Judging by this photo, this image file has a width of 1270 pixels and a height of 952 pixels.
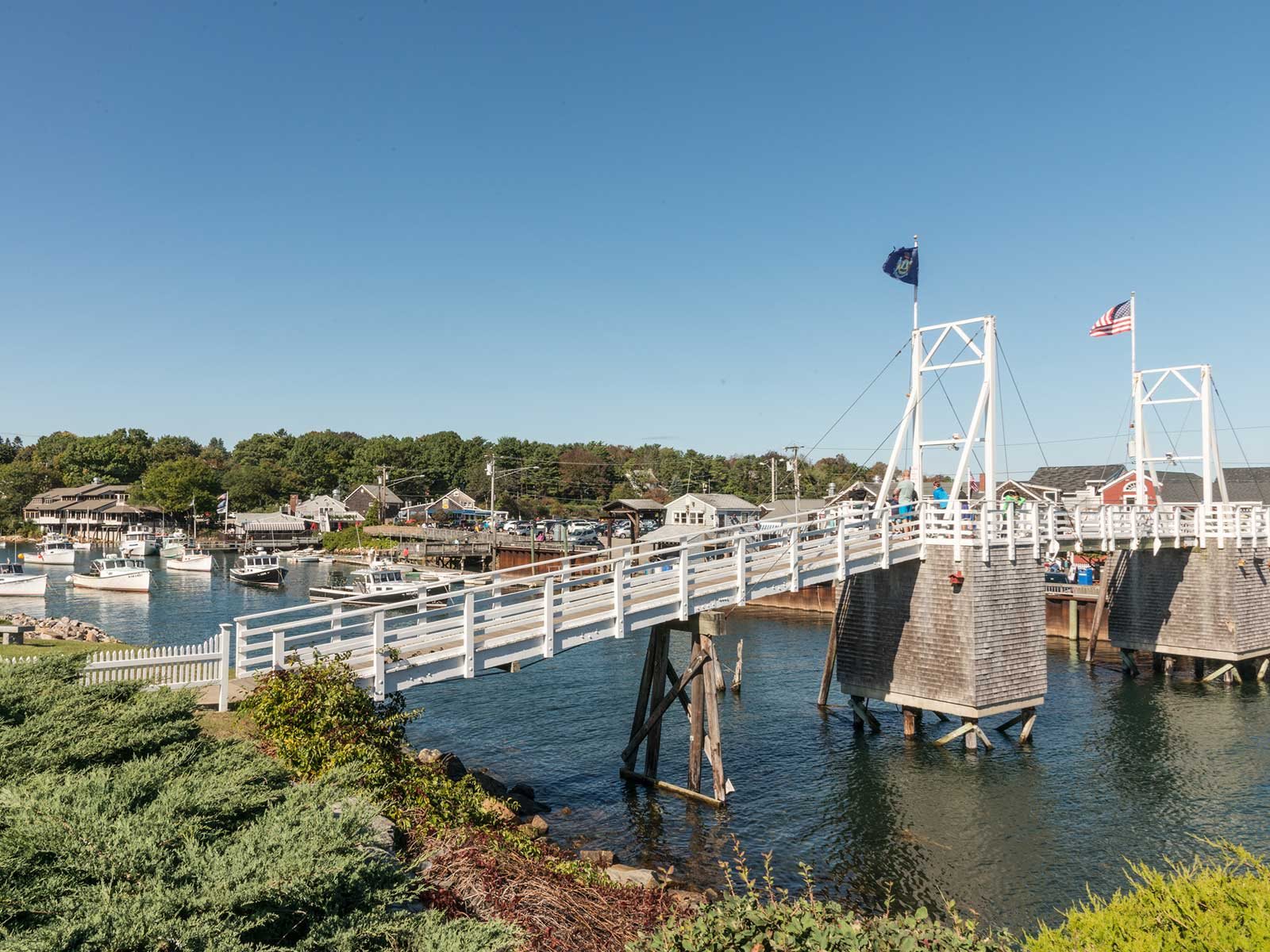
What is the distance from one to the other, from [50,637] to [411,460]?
109 m

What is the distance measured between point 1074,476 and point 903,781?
54220 mm

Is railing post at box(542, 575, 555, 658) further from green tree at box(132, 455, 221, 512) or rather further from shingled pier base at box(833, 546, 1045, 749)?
green tree at box(132, 455, 221, 512)

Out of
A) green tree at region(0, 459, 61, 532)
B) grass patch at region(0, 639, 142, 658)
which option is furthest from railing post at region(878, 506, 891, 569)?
green tree at region(0, 459, 61, 532)

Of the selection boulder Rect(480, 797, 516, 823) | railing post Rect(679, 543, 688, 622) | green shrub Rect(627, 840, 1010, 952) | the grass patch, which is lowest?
boulder Rect(480, 797, 516, 823)

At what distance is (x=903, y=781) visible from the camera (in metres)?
21.5

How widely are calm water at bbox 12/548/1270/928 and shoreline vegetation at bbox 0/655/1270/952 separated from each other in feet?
20.9

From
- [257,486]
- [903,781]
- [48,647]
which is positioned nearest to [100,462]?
[257,486]

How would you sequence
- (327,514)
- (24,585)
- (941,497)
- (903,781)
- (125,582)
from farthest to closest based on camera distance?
(327,514)
(125,582)
(24,585)
(941,497)
(903,781)

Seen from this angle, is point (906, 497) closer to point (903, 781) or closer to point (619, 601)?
point (903, 781)

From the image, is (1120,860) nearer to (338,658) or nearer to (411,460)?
(338,658)

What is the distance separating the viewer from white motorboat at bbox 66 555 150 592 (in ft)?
208

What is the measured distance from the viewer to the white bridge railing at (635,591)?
15594 mm

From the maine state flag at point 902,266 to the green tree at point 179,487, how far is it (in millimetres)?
112113

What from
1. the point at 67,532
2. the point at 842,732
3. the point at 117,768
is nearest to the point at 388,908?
the point at 117,768
